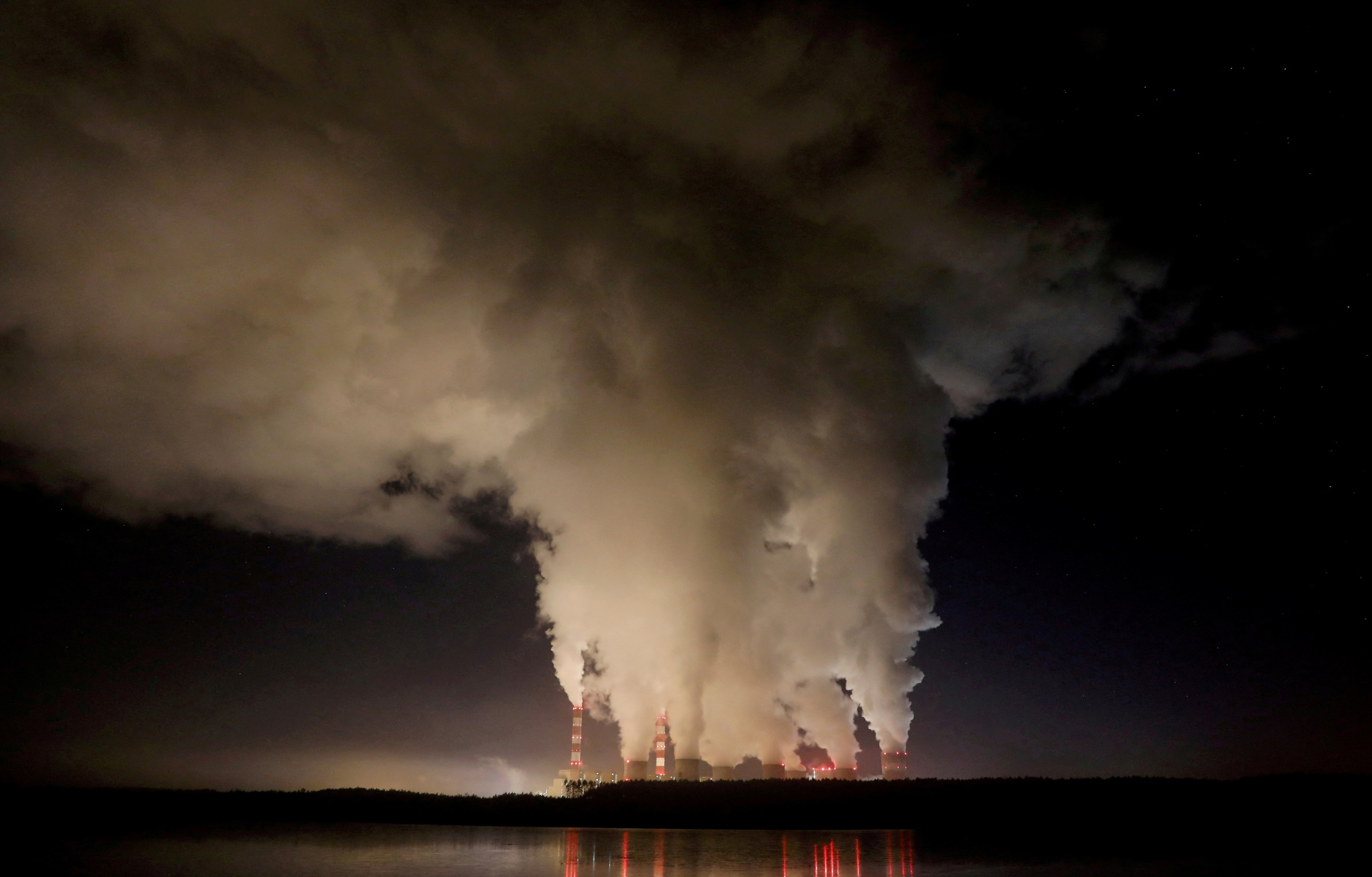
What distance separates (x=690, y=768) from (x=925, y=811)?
111ft

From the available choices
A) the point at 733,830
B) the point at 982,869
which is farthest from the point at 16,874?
the point at 733,830

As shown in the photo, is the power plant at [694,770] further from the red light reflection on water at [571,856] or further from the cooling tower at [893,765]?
the red light reflection on water at [571,856]

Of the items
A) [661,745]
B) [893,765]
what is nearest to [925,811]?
[893,765]

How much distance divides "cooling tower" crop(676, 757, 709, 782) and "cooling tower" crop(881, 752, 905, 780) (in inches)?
821

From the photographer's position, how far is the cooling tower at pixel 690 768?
3870 inches

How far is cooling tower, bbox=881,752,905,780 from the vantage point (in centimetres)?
9712

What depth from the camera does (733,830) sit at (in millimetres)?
61062

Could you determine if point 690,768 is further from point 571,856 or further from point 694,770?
point 571,856

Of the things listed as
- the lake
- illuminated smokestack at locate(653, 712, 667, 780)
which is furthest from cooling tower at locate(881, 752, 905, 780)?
the lake

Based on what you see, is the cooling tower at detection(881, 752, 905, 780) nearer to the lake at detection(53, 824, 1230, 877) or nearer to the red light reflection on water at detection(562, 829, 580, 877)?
the lake at detection(53, 824, 1230, 877)

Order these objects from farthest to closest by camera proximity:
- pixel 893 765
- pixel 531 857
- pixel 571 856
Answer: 1. pixel 893 765
2. pixel 571 856
3. pixel 531 857

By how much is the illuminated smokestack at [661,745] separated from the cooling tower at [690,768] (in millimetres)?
6368

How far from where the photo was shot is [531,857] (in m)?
37.4

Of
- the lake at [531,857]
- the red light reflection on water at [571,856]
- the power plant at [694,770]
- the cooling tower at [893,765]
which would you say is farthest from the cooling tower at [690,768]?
the lake at [531,857]
